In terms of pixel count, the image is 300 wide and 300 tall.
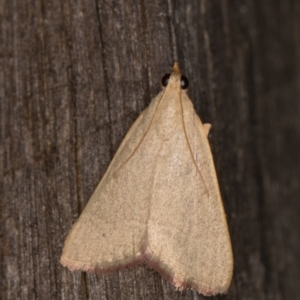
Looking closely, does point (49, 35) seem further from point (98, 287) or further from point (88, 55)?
point (98, 287)

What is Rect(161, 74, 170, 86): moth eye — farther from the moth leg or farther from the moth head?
the moth leg

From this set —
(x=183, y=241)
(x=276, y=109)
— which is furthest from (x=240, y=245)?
(x=276, y=109)

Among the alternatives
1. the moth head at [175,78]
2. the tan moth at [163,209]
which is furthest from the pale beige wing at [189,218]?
the moth head at [175,78]

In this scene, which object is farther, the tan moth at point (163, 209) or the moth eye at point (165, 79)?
the moth eye at point (165, 79)

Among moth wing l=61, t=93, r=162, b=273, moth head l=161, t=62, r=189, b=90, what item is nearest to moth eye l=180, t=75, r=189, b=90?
moth head l=161, t=62, r=189, b=90

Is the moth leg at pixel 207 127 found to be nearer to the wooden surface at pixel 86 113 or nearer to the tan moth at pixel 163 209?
the tan moth at pixel 163 209

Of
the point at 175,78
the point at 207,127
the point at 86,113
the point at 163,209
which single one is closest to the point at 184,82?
the point at 175,78
